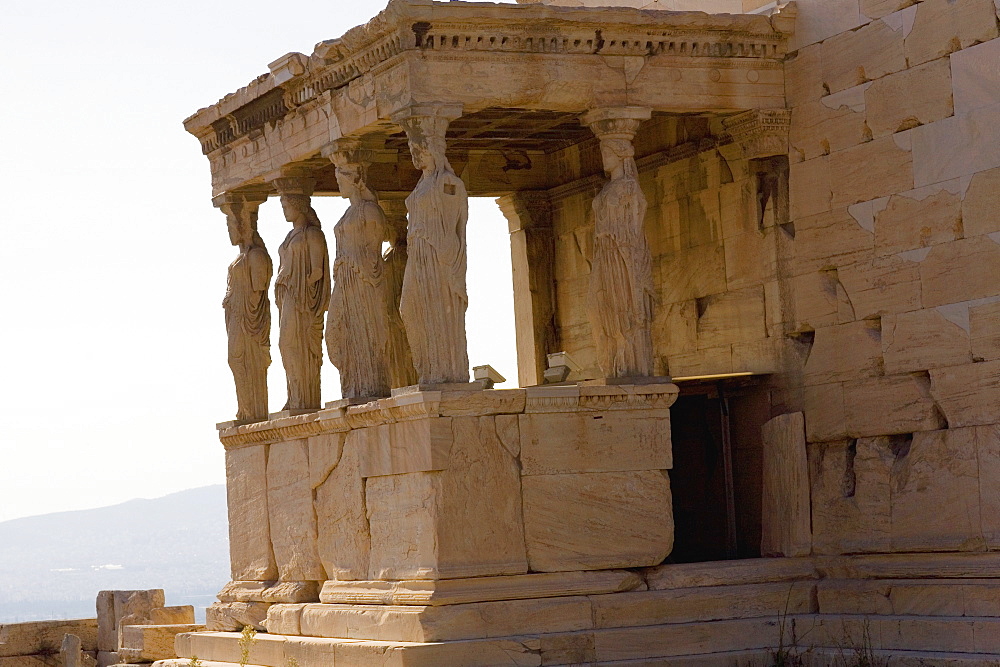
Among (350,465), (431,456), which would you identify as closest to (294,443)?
(350,465)

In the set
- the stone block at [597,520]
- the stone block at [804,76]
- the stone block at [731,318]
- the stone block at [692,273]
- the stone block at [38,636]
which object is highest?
the stone block at [804,76]

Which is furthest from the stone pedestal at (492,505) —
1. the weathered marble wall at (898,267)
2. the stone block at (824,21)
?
the stone block at (824,21)

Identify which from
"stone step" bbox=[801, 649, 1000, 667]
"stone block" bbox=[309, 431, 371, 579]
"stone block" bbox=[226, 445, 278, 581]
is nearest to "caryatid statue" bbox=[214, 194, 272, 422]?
"stone block" bbox=[226, 445, 278, 581]

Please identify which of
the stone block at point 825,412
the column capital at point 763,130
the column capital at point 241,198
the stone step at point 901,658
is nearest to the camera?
the stone step at point 901,658

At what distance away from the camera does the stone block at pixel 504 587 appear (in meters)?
14.1

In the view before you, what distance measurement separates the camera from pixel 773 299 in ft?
51.4

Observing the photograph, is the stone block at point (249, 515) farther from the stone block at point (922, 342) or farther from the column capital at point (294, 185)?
the stone block at point (922, 342)

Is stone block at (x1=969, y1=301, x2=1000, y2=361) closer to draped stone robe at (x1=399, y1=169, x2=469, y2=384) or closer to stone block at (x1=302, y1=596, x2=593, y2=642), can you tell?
stone block at (x1=302, y1=596, x2=593, y2=642)

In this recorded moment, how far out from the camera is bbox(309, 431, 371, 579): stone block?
15.2m

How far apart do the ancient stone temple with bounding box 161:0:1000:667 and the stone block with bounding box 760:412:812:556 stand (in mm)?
21

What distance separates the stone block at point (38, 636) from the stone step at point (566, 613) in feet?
22.6

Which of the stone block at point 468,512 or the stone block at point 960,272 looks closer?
the stone block at point 960,272

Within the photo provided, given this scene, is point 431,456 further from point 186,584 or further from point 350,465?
point 186,584

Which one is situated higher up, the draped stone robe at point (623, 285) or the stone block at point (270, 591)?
the draped stone robe at point (623, 285)
